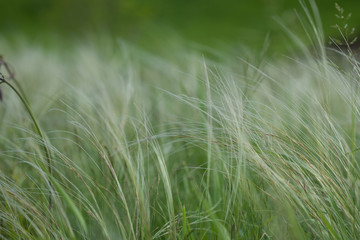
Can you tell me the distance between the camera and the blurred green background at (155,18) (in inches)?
165

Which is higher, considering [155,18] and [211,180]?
[155,18]

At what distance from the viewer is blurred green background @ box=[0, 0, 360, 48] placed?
4.18m

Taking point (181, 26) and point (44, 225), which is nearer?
point (44, 225)

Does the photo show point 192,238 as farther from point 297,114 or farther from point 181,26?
point 181,26

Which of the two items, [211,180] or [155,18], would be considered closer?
[211,180]

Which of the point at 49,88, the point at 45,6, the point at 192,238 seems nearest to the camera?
the point at 192,238

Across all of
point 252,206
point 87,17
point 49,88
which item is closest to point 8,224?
point 252,206

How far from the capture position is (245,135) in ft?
3.10

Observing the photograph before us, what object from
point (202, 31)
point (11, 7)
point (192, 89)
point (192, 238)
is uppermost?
point (202, 31)

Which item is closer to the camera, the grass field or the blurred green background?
the grass field

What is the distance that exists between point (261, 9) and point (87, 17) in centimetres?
264

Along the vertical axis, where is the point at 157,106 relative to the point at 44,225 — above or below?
above

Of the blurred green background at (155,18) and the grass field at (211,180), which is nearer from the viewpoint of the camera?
the grass field at (211,180)

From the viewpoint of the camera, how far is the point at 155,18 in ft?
17.5
